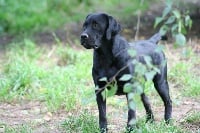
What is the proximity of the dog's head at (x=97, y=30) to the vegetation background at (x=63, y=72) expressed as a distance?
277mm

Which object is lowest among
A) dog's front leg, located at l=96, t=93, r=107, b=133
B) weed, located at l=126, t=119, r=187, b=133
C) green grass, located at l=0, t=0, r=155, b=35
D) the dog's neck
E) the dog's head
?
weed, located at l=126, t=119, r=187, b=133

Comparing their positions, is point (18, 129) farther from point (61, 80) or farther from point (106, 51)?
point (61, 80)

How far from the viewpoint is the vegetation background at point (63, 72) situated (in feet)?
20.5

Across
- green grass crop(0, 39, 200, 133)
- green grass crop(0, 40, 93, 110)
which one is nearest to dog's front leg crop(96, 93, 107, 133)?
green grass crop(0, 39, 200, 133)

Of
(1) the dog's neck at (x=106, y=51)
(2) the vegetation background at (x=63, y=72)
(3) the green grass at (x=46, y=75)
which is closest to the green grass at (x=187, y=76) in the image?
(2) the vegetation background at (x=63, y=72)

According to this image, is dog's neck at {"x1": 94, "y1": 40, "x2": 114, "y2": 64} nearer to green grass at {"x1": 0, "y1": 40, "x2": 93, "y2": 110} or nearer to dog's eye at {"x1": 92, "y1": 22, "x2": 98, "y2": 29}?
dog's eye at {"x1": 92, "y1": 22, "x2": 98, "y2": 29}

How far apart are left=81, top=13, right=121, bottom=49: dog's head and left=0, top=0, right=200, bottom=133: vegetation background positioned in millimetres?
277

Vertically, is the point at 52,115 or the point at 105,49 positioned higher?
the point at 105,49

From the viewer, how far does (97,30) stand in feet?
18.1

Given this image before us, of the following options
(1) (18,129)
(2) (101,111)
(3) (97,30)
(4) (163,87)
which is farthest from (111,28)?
(1) (18,129)

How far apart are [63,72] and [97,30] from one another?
10.9 ft

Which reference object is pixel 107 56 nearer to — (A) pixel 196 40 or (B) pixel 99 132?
(B) pixel 99 132

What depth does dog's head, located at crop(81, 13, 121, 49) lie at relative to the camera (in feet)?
17.8

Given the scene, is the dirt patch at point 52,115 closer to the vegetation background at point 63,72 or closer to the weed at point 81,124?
the vegetation background at point 63,72
